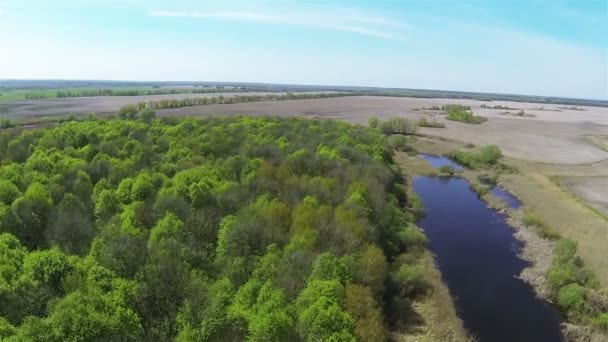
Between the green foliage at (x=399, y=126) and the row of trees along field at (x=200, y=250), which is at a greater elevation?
the green foliage at (x=399, y=126)

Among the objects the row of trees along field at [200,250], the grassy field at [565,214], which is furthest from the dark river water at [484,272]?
the grassy field at [565,214]

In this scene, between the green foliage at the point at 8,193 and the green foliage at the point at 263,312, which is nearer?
the green foliage at the point at 263,312

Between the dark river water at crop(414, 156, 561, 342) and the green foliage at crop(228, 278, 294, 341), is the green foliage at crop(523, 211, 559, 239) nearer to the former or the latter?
the dark river water at crop(414, 156, 561, 342)

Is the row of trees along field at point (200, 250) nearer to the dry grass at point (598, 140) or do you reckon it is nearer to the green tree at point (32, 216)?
the green tree at point (32, 216)

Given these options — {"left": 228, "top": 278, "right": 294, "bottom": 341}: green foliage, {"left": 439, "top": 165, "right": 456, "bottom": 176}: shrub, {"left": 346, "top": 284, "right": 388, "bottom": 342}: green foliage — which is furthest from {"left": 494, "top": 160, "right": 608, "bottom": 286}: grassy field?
{"left": 228, "top": 278, "right": 294, "bottom": 341}: green foliage

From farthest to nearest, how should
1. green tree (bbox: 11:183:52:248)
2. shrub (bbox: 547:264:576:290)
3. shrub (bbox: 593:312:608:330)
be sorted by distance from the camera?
shrub (bbox: 547:264:576:290)
green tree (bbox: 11:183:52:248)
shrub (bbox: 593:312:608:330)

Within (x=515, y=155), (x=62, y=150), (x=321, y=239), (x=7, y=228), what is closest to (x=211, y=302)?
(x=321, y=239)
